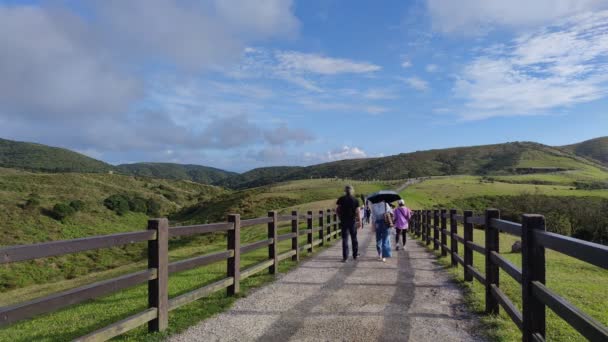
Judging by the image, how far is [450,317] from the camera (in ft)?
21.4

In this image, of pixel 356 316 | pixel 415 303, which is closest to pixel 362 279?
pixel 415 303

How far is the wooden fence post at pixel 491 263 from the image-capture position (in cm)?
658

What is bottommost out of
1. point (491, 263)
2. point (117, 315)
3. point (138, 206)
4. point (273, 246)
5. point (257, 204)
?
point (138, 206)

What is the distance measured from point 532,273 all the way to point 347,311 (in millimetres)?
3012

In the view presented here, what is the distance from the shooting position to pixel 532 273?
4496mm

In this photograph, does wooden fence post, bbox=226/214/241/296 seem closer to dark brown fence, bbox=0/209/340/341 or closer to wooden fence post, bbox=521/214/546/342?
dark brown fence, bbox=0/209/340/341

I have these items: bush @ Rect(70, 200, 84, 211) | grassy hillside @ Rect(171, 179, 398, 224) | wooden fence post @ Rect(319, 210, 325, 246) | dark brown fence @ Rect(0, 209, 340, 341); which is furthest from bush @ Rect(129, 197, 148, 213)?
dark brown fence @ Rect(0, 209, 340, 341)

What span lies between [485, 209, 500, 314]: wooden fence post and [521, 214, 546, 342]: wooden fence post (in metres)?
1.94

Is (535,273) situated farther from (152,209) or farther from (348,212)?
(152,209)

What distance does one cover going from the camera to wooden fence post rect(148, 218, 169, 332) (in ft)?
18.7

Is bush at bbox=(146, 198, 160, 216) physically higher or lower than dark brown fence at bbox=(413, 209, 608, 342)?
lower

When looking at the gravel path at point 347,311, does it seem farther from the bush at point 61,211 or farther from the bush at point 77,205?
the bush at point 77,205

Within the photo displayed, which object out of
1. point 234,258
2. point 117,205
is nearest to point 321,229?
point 234,258

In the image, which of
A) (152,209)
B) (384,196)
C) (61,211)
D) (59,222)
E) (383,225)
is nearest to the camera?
(383,225)
